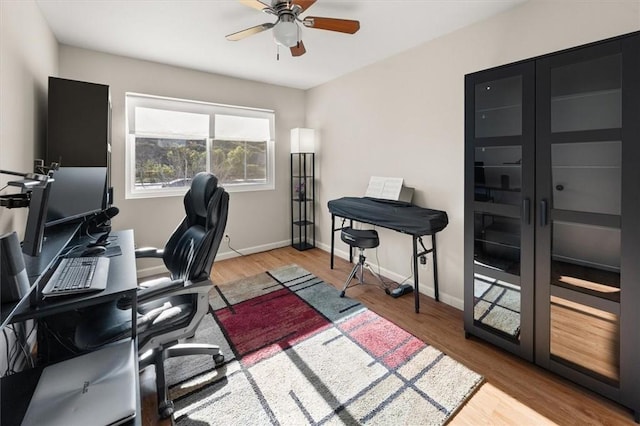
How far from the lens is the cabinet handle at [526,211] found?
1873 mm

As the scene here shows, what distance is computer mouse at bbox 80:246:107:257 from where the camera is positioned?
5.83 feet

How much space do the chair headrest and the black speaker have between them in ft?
3.03

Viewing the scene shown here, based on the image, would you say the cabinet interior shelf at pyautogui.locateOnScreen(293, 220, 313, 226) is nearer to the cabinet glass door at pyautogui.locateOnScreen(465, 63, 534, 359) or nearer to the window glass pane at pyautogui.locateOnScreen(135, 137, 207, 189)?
the window glass pane at pyautogui.locateOnScreen(135, 137, 207, 189)

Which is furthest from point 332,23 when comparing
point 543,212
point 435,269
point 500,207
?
point 435,269

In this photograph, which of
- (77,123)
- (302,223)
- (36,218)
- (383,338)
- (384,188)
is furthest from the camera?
(302,223)

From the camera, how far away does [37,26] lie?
2217 mm

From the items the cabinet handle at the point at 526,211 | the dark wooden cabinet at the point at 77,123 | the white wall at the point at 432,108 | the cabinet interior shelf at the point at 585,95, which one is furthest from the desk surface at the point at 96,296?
the white wall at the point at 432,108

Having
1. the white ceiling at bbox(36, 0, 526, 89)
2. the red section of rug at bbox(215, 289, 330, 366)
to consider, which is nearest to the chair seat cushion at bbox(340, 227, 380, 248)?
the red section of rug at bbox(215, 289, 330, 366)

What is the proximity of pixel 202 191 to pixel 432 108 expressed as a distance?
227 centimetres

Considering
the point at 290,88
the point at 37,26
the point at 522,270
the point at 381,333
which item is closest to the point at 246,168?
the point at 290,88

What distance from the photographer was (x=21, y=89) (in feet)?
6.17

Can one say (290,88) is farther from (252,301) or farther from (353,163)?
(252,301)

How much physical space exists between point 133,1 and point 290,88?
8.52ft

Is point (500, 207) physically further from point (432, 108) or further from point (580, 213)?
point (432, 108)
